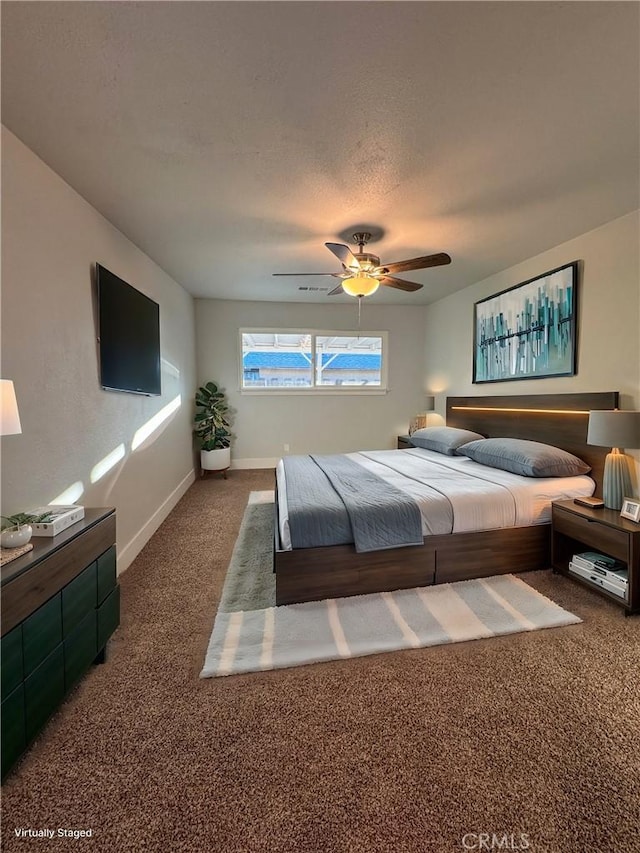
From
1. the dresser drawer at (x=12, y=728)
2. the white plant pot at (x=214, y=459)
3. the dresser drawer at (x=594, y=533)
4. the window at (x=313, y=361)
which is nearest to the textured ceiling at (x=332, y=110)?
the dresser drawer at (x=594, y=533)

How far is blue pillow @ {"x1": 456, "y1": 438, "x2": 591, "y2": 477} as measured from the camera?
9.44ft

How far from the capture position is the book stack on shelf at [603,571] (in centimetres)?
214

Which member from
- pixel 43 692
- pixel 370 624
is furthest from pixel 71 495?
pixel 370 624

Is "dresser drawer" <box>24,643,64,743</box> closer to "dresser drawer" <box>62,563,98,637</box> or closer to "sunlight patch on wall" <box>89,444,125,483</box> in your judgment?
"dresser drawer" <box>62,563,98,637</box>

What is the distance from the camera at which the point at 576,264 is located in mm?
3080

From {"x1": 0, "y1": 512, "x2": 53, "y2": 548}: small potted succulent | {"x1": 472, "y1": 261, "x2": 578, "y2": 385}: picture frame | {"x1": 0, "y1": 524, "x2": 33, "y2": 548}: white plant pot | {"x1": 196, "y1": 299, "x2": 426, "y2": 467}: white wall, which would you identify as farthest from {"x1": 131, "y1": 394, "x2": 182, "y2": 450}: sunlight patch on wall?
{"x1": 472, "y1": 261, "x2": 578, "y2": 385}: picture frame

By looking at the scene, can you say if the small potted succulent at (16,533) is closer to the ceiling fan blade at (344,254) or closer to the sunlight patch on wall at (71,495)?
the sunlight patch on wall at (71,495)

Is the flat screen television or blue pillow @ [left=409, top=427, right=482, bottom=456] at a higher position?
the flat screen television

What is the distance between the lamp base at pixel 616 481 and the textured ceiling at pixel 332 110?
5.96 feet

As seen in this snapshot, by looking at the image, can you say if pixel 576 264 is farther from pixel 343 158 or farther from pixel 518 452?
pixel 343 158

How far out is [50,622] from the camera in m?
1.36

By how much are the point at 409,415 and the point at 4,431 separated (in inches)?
218

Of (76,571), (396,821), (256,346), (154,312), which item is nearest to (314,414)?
(256,346)
